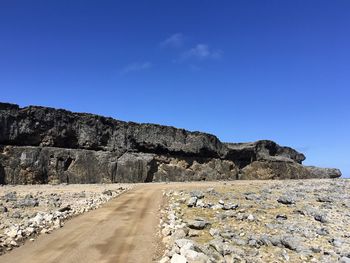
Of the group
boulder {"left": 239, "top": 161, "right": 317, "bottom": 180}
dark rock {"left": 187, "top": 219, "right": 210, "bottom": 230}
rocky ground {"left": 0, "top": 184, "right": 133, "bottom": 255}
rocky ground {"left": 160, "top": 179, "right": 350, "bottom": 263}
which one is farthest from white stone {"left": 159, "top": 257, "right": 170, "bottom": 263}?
boulder {"left": 239, "top": 161, "right": 317, "bottom": 180}

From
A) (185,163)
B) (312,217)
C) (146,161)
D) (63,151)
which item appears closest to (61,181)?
(63,151)

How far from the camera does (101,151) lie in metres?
49.3

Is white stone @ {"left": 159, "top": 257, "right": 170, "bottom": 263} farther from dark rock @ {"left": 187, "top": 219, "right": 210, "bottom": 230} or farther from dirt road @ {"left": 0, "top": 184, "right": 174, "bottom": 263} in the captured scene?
dark rock @ {"left": 187, "top": 219, "right": 210, "bottom": 230}

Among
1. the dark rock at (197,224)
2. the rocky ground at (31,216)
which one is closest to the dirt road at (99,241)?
the rocky ground at (31,216)

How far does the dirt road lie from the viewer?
43.0 feet

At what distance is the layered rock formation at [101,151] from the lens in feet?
144

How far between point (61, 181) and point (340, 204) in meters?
29.2

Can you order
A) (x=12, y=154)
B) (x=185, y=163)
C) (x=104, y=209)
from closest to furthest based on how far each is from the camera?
(x=104, y=209) < (x=12, y=154) < (x=185, y=163)

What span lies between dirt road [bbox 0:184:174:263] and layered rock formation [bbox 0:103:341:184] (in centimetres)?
2438

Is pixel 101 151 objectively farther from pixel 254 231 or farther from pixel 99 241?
pixel 99 241

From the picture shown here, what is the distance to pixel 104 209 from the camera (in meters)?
22.9

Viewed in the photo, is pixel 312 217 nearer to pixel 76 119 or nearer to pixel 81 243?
pixel 81 243

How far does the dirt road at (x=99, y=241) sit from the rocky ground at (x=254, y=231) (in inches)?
32.6

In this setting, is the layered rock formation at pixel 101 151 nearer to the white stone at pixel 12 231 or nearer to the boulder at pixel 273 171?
the boulder at pixel 273 171
